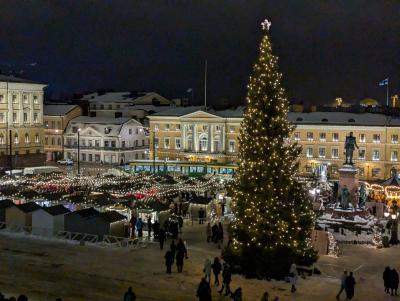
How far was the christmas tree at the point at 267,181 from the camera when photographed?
2206 centimetres

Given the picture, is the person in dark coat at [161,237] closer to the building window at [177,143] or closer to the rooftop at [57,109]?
the building window at [177,143]

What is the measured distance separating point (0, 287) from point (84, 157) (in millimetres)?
66276

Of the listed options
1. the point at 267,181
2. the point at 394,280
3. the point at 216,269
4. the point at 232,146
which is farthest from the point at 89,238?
the point at 232,146

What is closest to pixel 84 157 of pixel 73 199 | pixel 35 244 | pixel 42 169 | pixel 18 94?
pixel 18 94

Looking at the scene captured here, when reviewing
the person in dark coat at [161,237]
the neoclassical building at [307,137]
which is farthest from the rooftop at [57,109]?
the person in dark coat at [161,237]

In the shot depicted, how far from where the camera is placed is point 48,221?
30312 mm

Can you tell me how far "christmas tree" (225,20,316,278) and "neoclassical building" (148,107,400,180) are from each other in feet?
124

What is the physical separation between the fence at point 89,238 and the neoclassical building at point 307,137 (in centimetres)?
3255

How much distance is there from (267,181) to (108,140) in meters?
64.3

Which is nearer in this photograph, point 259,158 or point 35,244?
point 259,158

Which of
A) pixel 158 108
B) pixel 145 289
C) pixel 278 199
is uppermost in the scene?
pixel 158 108

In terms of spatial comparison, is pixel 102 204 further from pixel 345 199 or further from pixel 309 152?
pixel 309 152

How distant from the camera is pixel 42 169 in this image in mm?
59656

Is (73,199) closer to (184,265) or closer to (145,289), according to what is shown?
(184,265)
